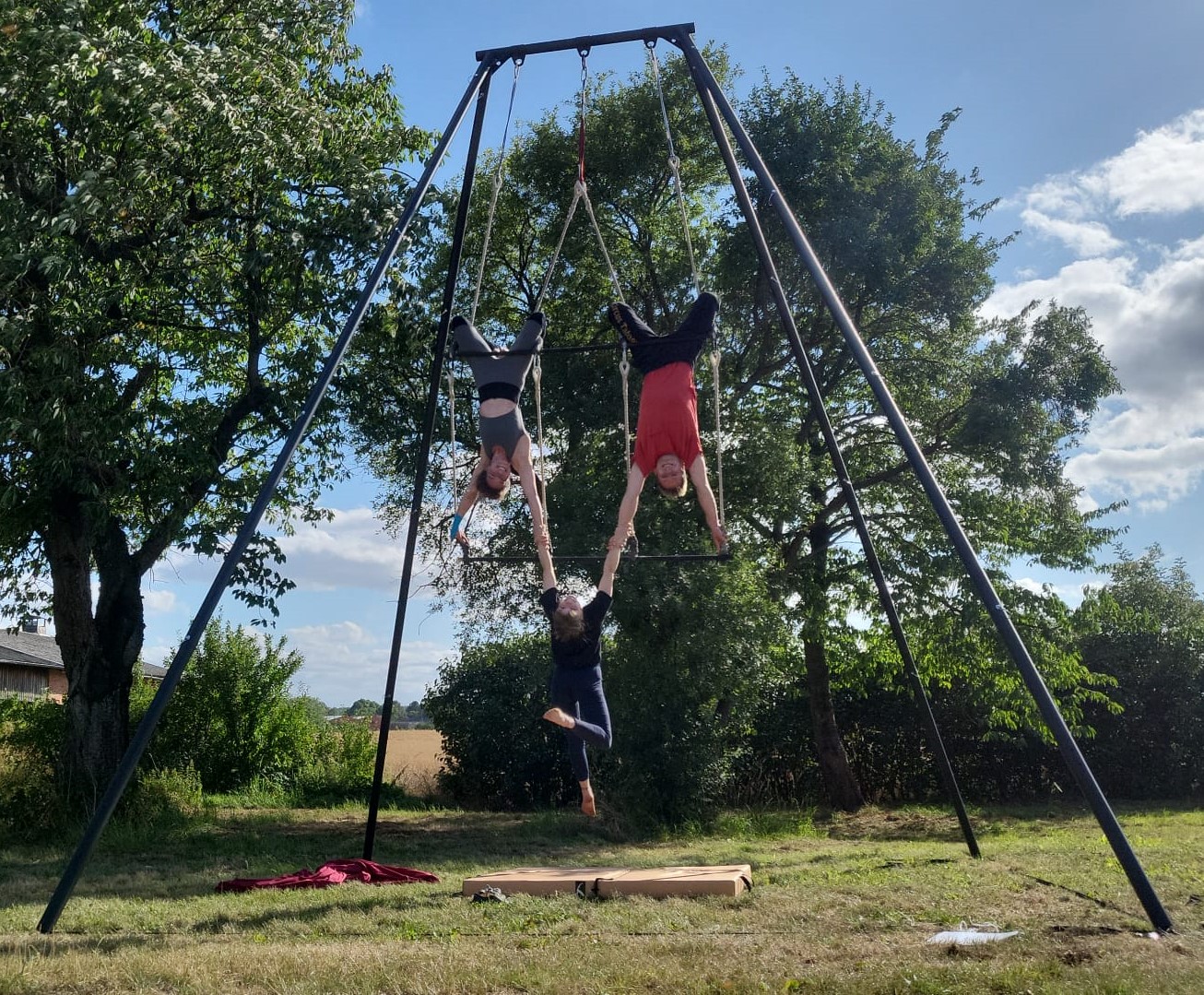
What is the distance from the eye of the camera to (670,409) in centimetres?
709

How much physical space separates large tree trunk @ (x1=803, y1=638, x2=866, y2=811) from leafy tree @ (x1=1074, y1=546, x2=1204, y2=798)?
4207 mm

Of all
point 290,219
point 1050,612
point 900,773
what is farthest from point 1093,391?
point 290,219

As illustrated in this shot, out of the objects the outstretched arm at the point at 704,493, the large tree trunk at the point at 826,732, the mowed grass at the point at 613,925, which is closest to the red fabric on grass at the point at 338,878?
the mowed grass at the point at 613,925

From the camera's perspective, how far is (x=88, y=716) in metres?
12.1

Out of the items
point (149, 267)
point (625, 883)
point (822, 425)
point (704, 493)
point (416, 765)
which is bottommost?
point (625, 883)

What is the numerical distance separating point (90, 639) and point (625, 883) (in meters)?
7.86

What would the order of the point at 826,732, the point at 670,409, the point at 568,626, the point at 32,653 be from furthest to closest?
the point at 32,653 < the point at 826,732 < the point at 670,409 < the point at 568,626

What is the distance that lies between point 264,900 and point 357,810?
768 cm

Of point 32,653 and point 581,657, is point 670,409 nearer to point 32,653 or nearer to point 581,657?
point 581,657

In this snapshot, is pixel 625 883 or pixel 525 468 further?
pixel 525 468

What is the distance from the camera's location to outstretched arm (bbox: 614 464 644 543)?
6766 mm

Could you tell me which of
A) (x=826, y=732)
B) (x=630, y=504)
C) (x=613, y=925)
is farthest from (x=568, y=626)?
(x=826, y=732)

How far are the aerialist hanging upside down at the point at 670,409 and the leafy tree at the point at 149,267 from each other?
16.9 feet

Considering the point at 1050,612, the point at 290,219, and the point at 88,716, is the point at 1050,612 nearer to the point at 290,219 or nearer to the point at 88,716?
the point at 290,219
